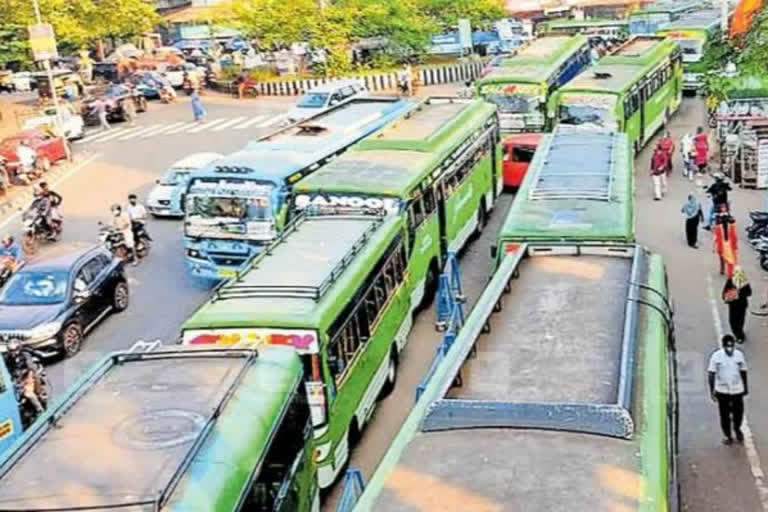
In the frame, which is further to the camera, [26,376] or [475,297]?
[475,297]

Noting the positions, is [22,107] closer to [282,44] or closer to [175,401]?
[282,44]

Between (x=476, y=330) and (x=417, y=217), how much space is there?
7816 mm

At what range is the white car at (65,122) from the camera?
117 ft

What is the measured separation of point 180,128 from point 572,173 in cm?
2496

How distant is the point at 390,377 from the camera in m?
15.0

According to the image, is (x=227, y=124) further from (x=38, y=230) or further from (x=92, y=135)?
(x=38, y=230)

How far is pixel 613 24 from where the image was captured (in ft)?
169

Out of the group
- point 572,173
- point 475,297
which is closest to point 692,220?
point 475,297

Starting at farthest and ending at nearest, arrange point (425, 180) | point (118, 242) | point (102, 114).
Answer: point (102, 114) < point (118, 242) < point (425, 180)

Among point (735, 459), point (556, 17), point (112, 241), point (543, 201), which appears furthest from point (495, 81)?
point (556, 17)

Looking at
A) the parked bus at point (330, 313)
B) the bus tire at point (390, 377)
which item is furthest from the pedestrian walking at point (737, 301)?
the bus tire at point (390, 377)

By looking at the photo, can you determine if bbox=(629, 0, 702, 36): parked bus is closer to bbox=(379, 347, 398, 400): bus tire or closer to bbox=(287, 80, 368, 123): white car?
bbox=(287, 80, 368, 123): white car

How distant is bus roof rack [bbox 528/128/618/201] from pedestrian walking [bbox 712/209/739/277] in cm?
216

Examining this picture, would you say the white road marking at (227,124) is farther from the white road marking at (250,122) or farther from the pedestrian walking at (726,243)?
the pedestrian walking at (726,243)
